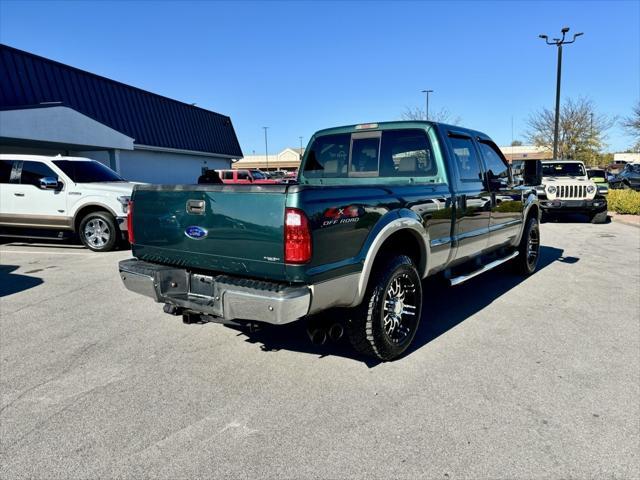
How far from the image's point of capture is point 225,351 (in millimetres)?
4078

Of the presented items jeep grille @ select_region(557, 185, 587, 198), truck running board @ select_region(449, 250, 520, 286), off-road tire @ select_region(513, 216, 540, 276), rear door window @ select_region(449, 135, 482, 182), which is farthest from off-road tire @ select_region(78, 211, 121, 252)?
jeep grille @ select_region(557, 185, 587, 198)

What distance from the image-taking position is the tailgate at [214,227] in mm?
3010

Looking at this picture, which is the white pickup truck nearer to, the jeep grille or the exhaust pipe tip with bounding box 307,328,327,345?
the exhaust pipe tip with bounding box 307,328,327,345

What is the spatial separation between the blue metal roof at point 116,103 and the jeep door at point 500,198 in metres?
14.2

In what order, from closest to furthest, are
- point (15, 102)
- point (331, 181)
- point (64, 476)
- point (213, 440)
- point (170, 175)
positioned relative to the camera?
point (64, 476), point (213, 440), point (331, 181), point (15, 102), point (170, 175)

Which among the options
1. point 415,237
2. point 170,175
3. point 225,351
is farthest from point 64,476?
point 170,175

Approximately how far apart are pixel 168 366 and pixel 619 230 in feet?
41.9

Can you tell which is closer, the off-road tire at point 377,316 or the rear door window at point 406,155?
the off-road tire at point 377,316

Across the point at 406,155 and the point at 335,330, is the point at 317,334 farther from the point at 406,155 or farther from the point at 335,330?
the point at 406,155

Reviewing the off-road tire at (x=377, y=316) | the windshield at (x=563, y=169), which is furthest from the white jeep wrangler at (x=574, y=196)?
the off-road tire at (x=377, y=316)

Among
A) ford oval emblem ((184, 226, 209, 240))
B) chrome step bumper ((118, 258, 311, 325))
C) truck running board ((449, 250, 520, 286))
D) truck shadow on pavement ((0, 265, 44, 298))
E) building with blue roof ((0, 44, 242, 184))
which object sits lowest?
truck shadow on pavement ((0, 265, 44, 298))

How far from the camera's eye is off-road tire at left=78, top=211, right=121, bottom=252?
30.3 ft

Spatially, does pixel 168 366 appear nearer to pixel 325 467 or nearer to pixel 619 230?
pixel 325 467

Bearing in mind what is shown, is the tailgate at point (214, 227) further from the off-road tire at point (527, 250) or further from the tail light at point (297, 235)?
the off-road tire at point (527, 250)
